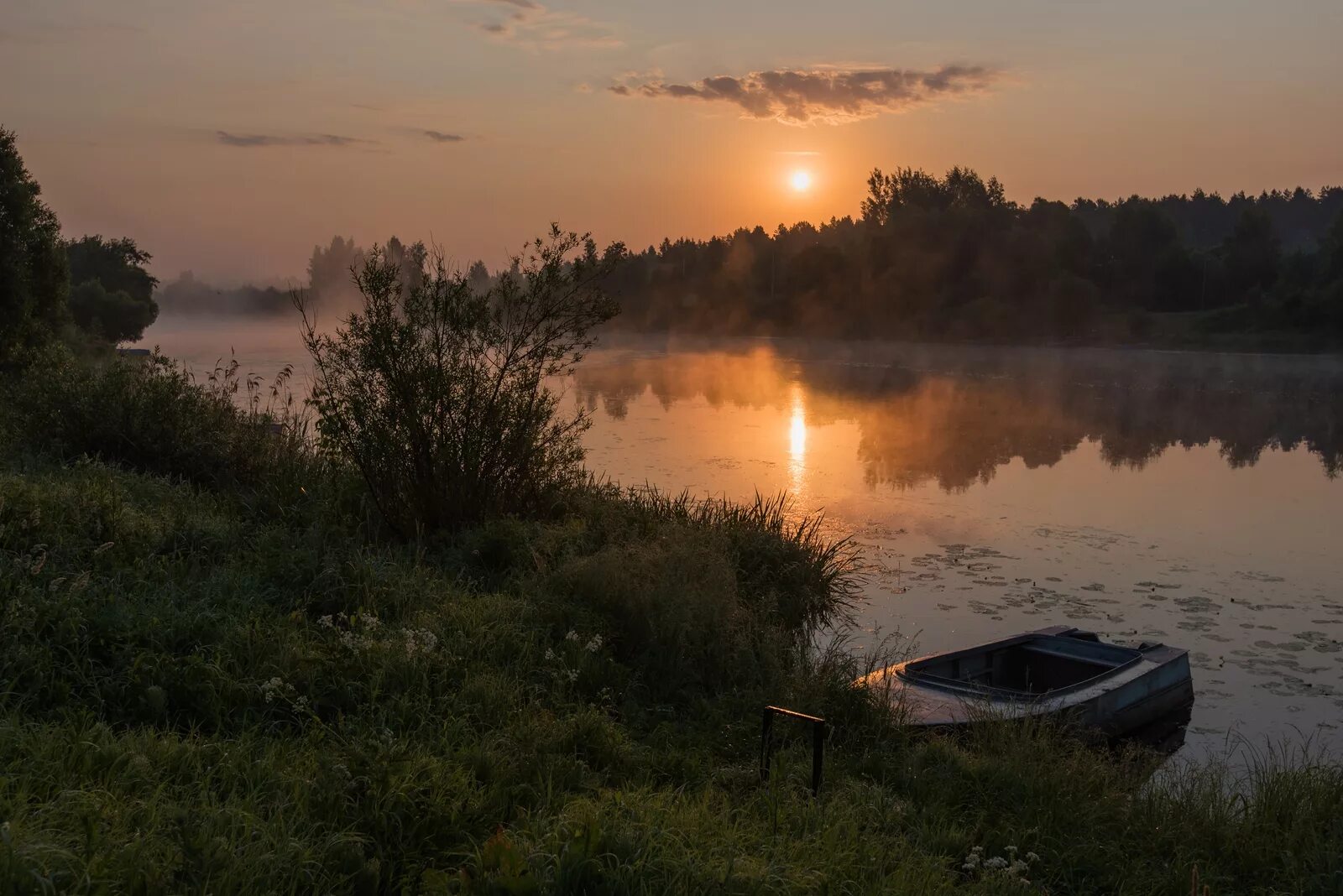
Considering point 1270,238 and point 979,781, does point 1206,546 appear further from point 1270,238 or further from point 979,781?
point 1270,238

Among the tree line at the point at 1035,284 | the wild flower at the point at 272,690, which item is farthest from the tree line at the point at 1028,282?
the wild flower at the point at 272,690

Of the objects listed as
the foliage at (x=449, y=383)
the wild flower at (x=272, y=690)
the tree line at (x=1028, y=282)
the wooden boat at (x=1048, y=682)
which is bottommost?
the wooden boat at (x=1048, y=682)

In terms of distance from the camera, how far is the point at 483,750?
5.66m

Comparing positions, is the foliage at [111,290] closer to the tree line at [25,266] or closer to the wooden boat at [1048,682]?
the tree line at [25,266]

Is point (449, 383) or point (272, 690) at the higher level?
point (449, 383)

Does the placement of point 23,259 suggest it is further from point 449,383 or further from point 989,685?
point 989,685

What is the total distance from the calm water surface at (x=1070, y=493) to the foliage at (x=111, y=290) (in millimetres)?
15592

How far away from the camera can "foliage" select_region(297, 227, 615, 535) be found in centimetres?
1149

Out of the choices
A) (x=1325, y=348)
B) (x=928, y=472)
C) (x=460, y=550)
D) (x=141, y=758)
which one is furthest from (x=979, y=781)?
(x=1325, y=348)

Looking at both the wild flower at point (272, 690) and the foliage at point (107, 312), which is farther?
the foliage at point (107, 312)

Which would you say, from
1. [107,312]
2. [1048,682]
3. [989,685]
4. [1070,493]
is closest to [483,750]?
[989,685]

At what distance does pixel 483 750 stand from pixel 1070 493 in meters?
17.9

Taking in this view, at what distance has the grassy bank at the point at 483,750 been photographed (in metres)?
4.25

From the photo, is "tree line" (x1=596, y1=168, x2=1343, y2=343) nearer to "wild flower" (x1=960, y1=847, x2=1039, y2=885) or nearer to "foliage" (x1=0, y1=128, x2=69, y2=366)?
"foliage" (x1=0, y1=128, x2=69, y2=366)
